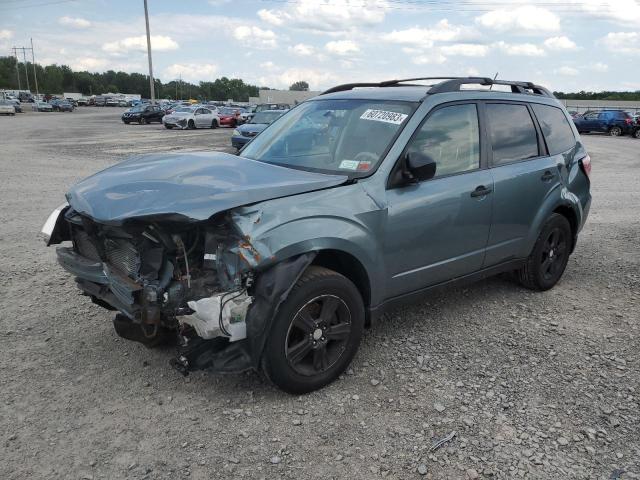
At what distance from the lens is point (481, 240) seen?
4.36 metres

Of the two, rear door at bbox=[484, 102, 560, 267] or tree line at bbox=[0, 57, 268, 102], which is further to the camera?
tree line at bbox=[0, 57, 268, 102]

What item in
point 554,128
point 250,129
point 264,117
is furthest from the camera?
point 264,117

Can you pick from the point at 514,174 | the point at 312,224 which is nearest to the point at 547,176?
the point at 514,174

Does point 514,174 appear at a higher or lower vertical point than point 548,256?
higher

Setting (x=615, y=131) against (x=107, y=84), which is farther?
(x=107, y=84)

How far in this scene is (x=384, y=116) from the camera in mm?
4004

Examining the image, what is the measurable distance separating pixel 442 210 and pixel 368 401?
1.48 metres

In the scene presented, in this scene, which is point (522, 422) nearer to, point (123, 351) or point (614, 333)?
point (614, 333)

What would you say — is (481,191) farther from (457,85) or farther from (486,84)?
(486,84)

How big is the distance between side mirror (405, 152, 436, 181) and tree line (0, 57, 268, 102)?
132 meters

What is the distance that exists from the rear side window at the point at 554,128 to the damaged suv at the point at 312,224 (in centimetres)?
23

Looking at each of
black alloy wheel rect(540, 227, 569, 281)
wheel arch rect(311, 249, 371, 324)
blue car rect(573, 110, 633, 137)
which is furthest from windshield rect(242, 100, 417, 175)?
blue car rect(573, 110, 633, 137)

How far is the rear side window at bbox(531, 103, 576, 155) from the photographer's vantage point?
508 centimetres

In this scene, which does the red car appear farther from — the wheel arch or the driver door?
the wheel arch
